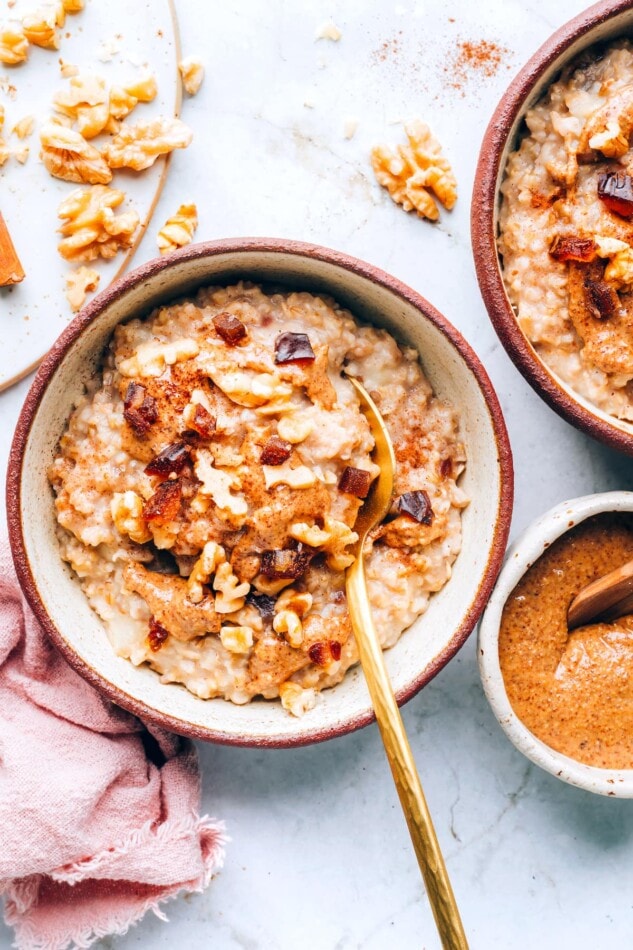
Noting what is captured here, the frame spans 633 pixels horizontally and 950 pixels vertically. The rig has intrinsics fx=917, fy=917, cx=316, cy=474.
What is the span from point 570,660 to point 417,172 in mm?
1184

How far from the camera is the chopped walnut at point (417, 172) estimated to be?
7.14ft

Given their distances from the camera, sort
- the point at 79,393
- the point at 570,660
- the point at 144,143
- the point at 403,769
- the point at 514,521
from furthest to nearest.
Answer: the point at 514,521 → the point at 144,143 → the point at 570,660 → the point at 79,393 → the point at 403,769

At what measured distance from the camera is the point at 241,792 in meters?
2.30

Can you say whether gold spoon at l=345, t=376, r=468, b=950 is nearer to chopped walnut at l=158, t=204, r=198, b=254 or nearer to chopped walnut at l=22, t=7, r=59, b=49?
chopped walnut at l=158, t=204, r=198, b=254

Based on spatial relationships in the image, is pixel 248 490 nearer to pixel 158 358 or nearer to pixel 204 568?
pixel 204 568

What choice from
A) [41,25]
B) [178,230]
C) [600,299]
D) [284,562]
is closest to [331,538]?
[284,562]

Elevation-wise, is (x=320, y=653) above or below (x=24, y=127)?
below

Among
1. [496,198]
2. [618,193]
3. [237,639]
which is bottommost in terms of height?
[237,639]

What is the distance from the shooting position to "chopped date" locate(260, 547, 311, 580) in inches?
70.3

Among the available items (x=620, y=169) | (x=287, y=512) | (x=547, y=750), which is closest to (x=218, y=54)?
(x=620, y=169)

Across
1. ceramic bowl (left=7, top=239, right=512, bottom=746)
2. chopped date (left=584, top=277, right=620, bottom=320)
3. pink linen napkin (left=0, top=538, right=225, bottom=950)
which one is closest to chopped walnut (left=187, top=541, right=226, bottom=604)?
ceramic bowl (left=7, top=239, right=512, bottom=746)

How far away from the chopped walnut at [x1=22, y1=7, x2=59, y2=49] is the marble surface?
303 millimetres

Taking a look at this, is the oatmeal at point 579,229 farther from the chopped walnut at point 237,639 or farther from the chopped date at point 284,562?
the chopped walnut at point 237,639

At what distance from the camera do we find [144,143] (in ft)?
6.98
